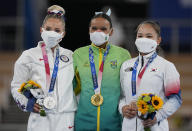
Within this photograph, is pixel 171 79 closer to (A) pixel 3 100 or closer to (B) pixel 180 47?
(A) pixel 3 100

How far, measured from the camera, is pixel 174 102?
16.9 ft

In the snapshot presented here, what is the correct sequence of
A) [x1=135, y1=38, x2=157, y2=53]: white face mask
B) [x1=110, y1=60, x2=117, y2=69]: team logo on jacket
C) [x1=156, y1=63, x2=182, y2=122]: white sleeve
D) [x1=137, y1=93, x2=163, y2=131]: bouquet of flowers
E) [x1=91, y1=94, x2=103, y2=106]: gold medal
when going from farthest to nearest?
[x1=110, y1=60, x2=117, y2=69]: team logo on jacket
[x1=91, y1=94, x2=103, y2=106]: gold medal
[x1=135, y1=38, x2=157, y2=53]: white face mask
[x1=156, y1=63, x2=182, y2=122]: white sleeve
[x1=137, y1=93, x2=163, y2=131]: bouquet of flowers

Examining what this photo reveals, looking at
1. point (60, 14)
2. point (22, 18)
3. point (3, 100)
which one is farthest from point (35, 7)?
point (60, 14)

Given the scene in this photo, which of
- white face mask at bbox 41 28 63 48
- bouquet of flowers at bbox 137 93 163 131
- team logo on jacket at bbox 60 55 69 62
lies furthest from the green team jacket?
bouquet of flowers at bbox 137 93 163 131

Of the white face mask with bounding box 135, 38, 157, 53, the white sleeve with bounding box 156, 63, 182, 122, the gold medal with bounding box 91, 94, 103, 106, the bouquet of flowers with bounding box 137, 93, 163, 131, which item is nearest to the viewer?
the bouquet of flowers with bounding box 137, 93, 163, 131

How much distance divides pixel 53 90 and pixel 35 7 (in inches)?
305

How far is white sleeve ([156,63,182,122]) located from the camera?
514 cm

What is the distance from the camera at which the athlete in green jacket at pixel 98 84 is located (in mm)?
5387

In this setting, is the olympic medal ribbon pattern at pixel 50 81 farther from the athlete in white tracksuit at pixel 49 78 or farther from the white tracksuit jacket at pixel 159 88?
the white tracksuit jacket at pixel 159 88


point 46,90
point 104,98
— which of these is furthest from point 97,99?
point 46,90

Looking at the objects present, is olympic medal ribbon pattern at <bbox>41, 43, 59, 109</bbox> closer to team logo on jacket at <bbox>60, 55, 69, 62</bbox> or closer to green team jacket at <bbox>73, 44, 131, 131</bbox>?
team logo on jacket at <bbox>60, 55, 69, 62</bbox>

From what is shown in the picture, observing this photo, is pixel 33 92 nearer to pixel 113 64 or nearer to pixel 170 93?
pixel 113 64

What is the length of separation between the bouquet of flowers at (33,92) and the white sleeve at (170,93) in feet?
3.57

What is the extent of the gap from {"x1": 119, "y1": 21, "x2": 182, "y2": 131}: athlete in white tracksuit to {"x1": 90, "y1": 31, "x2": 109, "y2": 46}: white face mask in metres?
0.34
